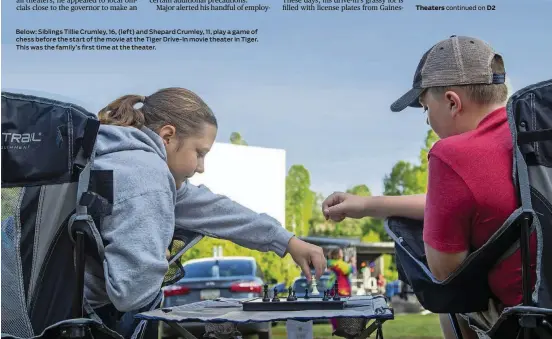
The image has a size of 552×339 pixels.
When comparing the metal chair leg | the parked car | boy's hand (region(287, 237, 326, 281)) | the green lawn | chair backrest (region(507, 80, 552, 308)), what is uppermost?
chair backrest (region(507, 80, 552, 308))

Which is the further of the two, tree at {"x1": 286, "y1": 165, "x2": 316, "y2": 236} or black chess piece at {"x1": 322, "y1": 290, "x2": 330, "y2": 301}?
tree at {"x1": 286, "y1": 165, "x2": 316, "y2": 236}

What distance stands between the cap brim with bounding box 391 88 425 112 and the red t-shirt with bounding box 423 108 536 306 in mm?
390

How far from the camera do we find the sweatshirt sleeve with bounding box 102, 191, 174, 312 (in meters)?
2.32

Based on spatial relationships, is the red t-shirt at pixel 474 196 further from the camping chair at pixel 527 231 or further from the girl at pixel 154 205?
the girl at pixel 154 205

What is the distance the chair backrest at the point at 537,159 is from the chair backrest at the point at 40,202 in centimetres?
117

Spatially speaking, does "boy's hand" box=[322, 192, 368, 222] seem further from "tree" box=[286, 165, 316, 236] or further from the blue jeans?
"tree" box=[286, 165, 316, 236]

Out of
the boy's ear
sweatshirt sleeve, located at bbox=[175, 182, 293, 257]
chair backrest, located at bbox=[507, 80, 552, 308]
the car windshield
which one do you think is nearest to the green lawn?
the car windshield

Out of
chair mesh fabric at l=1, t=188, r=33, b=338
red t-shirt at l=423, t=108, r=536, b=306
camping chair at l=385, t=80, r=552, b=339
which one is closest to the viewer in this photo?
camping chair at l=385, t=80, r=552, b=339

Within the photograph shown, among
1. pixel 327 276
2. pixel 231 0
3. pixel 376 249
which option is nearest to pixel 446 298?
pixel 231 0

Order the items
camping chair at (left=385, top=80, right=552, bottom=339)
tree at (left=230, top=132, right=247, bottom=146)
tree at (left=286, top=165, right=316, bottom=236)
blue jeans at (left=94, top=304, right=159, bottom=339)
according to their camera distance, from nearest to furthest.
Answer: camping chair at (left=385, top=80, right=552, bottom=339)
blue jeans at (left=94, top=304, right=159, bottom=339)
tree at (left=230, top=132, right=247, bottom=146)
tree at (left=286, top=165, right=316, bottom=236)

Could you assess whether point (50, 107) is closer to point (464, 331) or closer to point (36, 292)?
point (36, 292)

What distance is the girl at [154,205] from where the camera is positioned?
2.34 metres

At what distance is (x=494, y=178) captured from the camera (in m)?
2.28

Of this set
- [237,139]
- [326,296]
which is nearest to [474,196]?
[326,296]
